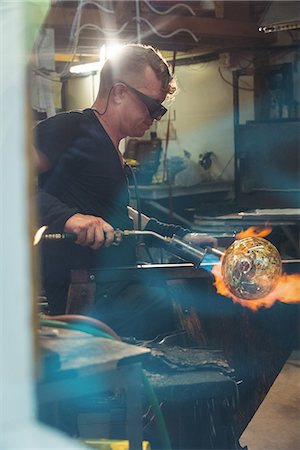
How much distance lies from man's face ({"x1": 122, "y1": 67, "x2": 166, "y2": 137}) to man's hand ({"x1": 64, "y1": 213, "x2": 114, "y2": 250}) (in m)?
0.68

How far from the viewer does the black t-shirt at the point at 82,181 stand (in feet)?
7.50

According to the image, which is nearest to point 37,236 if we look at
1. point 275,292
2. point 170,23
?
point 275,292

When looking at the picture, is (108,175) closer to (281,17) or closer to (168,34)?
(281,17)

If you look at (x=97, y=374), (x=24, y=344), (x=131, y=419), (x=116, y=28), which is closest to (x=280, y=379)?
(x=116, y=28)

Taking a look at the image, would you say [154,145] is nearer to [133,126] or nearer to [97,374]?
[133,126]

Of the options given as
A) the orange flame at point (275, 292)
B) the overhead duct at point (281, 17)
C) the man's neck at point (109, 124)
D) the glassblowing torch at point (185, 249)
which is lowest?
the orange flame at point (275, 292)

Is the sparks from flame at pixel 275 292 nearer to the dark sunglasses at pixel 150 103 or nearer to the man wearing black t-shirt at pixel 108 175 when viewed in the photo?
the man wearing black t-shirt at pixel 108 175

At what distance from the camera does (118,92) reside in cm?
247

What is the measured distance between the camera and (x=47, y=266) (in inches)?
90.3

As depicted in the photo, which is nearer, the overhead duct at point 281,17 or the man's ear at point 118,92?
the man's ear at point 118,92

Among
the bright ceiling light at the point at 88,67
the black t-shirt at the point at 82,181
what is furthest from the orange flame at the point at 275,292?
the bright ceiling light at the point at 88,67

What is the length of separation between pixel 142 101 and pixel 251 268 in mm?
813

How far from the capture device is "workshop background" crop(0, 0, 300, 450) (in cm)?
79

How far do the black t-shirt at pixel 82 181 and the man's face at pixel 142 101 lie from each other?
11cm
